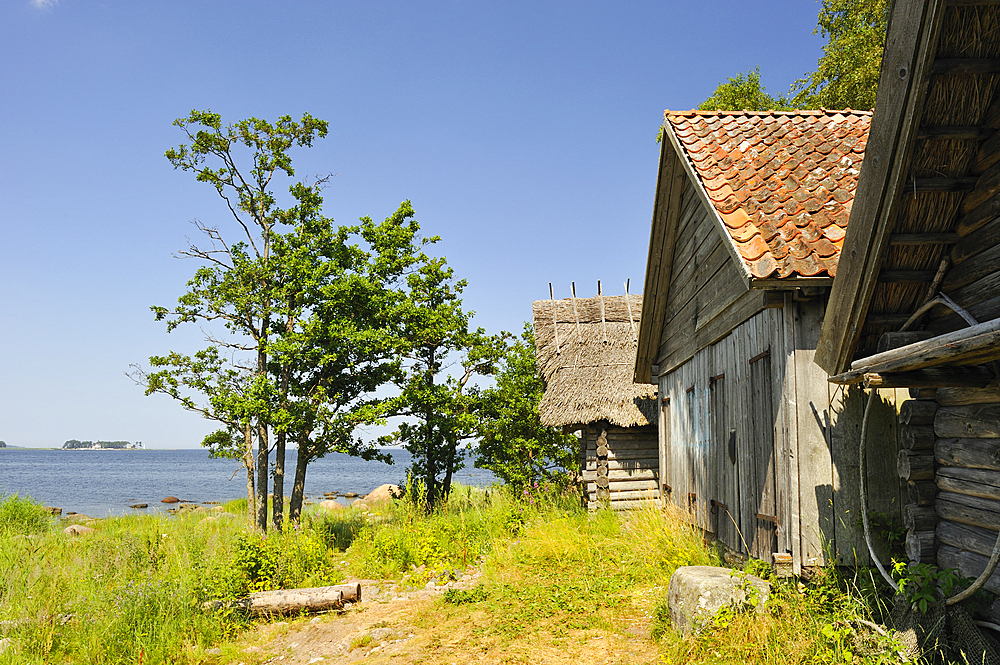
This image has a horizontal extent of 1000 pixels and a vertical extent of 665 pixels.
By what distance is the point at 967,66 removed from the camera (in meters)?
3.32

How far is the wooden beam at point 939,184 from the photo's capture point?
3688 mm

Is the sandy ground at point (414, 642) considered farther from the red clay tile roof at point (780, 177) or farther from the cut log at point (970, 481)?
the red clay tile roof at point (780, 177)

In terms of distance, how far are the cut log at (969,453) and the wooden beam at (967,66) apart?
2.18 m

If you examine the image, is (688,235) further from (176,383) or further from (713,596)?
(176,383)

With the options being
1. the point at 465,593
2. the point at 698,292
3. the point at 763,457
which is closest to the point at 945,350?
the point at 763,457

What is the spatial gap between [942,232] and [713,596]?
3.35 m

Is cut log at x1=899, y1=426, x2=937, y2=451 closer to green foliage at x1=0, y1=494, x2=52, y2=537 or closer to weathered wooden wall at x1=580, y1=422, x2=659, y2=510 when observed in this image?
weathered wooden wall at x1=580, y1=422, x2=659, y2=510

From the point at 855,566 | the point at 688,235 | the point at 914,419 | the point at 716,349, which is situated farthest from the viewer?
the point at 688,235

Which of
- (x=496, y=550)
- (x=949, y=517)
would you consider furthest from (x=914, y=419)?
(x=496, y=550)

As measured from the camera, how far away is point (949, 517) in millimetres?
4094

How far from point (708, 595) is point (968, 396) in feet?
8.42

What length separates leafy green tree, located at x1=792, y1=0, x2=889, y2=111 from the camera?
1458 centimetres

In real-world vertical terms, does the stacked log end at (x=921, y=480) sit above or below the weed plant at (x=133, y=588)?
above

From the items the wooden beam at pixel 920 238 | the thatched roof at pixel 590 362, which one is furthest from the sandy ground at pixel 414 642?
the thatched roof at pixel 590 362
